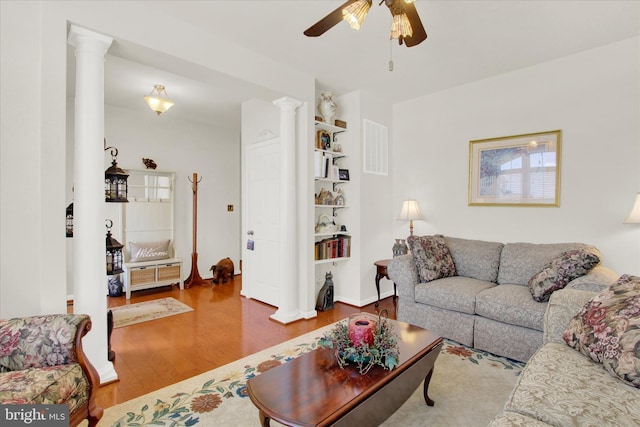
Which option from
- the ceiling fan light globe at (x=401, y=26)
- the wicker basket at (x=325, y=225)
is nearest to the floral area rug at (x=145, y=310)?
the wicker basket at (x=325, y=225)

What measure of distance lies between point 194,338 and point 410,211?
9.31 feet

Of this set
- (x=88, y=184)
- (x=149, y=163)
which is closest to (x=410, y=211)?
(x=88, y=184)

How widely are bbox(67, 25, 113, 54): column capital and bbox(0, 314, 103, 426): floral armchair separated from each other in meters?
1.78

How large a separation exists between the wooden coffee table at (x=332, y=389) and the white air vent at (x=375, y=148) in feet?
A: 9.09

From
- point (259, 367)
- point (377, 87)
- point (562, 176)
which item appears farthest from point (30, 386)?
point (562, 176)

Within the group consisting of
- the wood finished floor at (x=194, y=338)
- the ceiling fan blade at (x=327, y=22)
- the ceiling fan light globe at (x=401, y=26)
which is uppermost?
the ceiling fan blade at (x=327, y=22)

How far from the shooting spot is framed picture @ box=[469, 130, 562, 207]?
131 inches

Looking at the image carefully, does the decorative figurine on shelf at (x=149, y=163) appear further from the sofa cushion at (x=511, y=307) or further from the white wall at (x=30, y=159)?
the sofa cushion at (x=511, y=307)

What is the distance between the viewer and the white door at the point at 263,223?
4059 millimetres

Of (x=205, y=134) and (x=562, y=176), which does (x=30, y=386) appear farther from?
(x=205, y=134)

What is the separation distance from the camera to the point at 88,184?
2.19 m

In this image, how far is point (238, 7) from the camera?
244 centimetres

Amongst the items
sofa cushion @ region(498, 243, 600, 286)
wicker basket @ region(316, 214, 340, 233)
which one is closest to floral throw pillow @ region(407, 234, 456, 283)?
sofa cushion @ region(498, 243, 600, 286)

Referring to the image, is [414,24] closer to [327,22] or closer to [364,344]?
[327,22]
